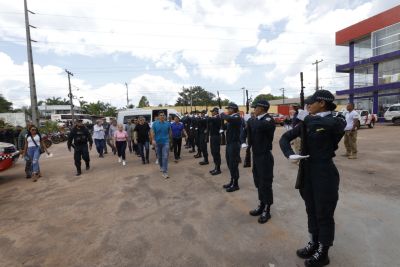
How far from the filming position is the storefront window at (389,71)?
25.7m

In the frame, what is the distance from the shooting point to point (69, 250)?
3.58m

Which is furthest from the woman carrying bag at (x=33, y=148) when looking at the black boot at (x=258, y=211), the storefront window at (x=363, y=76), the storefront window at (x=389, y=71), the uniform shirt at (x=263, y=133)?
the storefront window at (x=363, y=76)

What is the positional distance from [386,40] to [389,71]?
2.97m

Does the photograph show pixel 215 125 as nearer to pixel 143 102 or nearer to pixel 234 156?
pixel 234 156

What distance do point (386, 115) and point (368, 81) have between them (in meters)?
→ 7.46

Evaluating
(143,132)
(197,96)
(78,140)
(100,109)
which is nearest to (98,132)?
(143,132)

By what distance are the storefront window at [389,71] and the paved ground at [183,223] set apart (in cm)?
2343

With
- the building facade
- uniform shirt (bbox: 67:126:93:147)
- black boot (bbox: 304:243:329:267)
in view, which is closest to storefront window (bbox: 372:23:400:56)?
the building facade

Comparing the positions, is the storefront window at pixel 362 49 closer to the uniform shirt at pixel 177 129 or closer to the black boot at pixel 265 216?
the uniform shirt at pixel 177 129

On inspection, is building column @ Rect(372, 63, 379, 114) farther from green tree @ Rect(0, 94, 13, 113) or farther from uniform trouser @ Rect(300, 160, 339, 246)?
green tree @ Rect(0, 94, 13, 113)

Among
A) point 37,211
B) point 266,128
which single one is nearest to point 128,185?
point 37,211

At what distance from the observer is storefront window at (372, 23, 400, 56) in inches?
1005

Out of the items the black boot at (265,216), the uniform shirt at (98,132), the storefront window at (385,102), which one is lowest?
the black boot at (265,216)

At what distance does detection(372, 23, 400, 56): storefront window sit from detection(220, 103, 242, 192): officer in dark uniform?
90.0 feet
